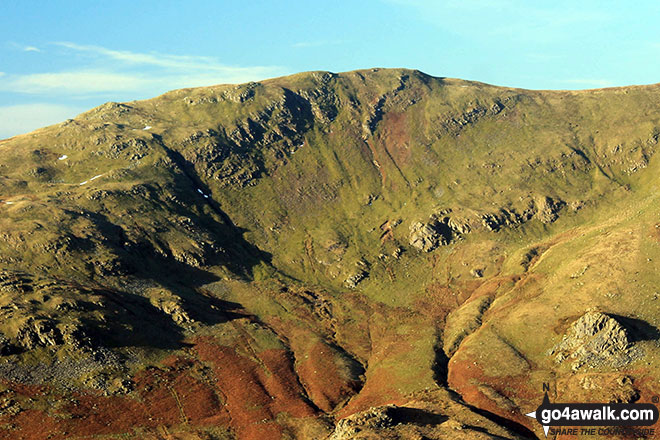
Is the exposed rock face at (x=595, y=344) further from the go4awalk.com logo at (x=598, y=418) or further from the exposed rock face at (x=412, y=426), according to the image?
the exposed rock face at (x=412, y=426)

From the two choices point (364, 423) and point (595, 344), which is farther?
point (595, 344)

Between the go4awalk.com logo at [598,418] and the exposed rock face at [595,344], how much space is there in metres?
14.6

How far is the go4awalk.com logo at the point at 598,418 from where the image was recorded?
105 m

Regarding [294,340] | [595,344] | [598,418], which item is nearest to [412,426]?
[598,418]

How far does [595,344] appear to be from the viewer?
128 m

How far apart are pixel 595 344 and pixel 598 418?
23.5m

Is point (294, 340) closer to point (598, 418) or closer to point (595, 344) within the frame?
point (595, 344)

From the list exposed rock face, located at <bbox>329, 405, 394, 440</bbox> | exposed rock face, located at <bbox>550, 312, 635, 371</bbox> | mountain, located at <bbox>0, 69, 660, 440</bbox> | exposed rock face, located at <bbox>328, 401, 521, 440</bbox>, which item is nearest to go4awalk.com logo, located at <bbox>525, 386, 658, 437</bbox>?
mountain, located at <bbox>0, 69, 660, 440</bbox>

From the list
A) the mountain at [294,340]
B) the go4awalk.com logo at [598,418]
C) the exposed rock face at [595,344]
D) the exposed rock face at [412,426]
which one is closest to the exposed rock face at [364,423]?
the exposed rock face at [412,426]

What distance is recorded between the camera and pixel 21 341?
128250mm

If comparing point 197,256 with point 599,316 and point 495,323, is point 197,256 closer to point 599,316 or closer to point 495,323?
point 495,323

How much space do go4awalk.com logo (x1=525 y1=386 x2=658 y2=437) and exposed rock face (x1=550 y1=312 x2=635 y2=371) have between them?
14574mm

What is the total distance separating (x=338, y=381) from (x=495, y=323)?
47.8 metres

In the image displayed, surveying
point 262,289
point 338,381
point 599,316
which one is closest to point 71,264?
point 262,289
